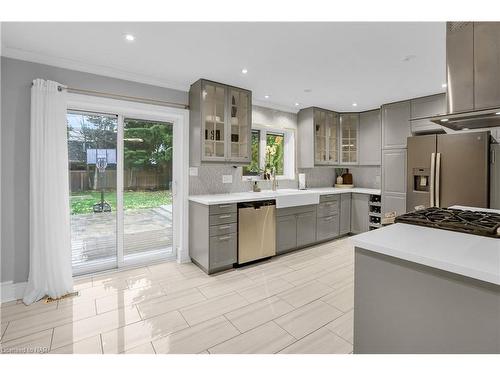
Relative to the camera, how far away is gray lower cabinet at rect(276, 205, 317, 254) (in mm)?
3764

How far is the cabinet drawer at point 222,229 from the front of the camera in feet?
10.3

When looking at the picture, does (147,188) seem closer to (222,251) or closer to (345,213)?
(222,251)

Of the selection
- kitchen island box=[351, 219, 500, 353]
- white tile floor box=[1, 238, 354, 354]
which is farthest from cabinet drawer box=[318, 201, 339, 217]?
kitchen island box=[351, 219, 500, 353]

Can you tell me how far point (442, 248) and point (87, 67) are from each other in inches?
137

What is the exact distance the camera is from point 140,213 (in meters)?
3.52

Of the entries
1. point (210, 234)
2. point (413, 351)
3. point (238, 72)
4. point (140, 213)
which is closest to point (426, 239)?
point (413, 351)

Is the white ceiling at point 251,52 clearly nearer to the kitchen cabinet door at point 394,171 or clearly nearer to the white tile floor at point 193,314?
the kitchen cabinet door at point 394,171

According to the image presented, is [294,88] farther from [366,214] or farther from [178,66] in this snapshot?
[366,214]

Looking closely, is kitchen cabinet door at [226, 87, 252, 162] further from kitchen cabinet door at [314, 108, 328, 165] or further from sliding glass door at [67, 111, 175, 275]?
kitchen cabinet door at [314, 108, 328, 165]

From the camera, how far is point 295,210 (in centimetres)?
393

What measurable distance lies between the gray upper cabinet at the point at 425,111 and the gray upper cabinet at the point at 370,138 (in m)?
0.71

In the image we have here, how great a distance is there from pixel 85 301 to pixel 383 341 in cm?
260

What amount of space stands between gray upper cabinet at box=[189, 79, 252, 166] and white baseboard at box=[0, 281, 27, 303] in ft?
7.27

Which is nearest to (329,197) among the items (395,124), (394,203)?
(394,203)
